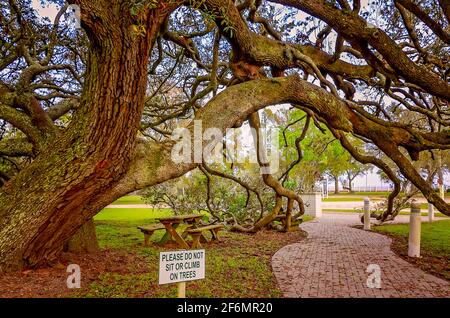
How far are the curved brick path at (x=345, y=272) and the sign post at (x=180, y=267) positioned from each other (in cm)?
211

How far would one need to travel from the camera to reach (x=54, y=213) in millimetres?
4918

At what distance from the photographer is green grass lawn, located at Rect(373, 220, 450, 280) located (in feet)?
25.2

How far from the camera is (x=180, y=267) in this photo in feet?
12.6

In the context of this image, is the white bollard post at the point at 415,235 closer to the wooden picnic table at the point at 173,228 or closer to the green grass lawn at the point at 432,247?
the green grass lawn at the point at 432,247

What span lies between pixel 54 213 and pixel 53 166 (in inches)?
23.5

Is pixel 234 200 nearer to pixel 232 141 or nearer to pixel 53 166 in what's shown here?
pixel 232 141

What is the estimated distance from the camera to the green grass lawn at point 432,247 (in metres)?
7.67

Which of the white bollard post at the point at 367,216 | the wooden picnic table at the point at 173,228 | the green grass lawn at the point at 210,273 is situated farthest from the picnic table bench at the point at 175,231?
the white bollard post at the point at 367,216

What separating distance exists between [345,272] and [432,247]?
422 cm

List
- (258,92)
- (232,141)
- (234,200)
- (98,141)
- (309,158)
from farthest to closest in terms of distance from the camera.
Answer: (309,158), (232,141), (234,200), (258,92), (98,141)

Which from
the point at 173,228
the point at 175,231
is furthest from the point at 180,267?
the point at 173,228

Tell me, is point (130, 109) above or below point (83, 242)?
above

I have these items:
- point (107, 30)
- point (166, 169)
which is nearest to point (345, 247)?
point (166, 169)

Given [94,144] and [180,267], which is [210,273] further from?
[94,144]
